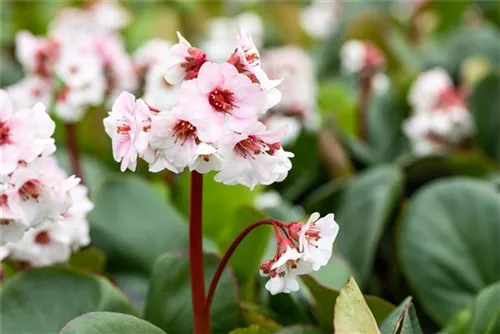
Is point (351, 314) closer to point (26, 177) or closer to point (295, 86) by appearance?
point (26, 177)

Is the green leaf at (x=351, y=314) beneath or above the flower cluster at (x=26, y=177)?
beneath

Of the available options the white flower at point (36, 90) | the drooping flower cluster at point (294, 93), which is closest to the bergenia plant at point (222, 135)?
the white flower at point (36, 90)

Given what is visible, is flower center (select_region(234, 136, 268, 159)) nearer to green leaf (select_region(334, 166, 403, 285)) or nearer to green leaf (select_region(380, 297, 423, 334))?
green leaf (select_region(380, 297, 423, 334))

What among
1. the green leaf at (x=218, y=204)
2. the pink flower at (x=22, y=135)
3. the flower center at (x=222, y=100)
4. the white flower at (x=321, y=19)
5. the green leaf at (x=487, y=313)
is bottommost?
the white flower at (x=321, y=19)

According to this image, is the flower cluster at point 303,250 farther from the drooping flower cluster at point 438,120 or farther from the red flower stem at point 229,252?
the drooping flower cluster at point 438,120

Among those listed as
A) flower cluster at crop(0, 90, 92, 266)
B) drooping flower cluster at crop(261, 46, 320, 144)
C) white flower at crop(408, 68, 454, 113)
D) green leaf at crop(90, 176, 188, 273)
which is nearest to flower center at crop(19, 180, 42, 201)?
flower cluster at crop(0, 90, 92, 266)

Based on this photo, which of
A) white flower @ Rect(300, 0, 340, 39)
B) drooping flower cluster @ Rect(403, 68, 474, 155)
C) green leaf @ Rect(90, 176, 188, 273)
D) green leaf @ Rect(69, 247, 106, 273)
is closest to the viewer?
green leaf @ Rect(69, 247, 106, 273)
